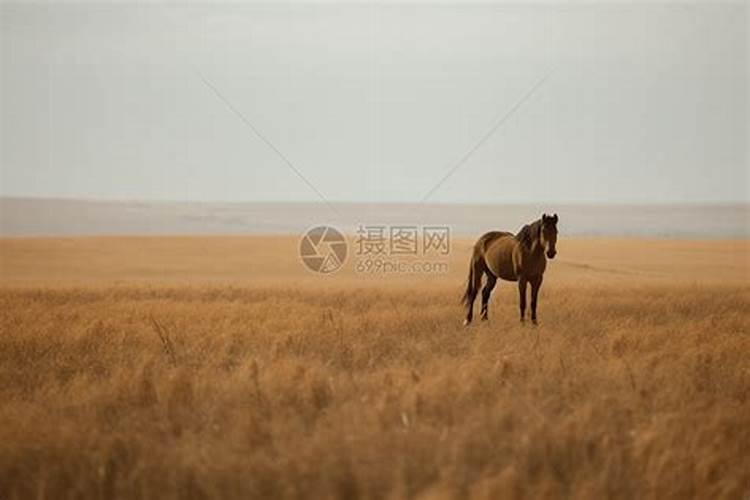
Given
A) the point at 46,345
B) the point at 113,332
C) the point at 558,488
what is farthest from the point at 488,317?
the point at 558,488

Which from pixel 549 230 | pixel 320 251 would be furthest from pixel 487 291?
pixel 320 251

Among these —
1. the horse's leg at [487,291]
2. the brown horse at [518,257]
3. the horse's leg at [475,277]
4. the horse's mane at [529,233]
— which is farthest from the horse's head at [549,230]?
the horse's leg at [475,277]

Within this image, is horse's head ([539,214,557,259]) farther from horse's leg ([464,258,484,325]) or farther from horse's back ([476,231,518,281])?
horse's leg ([464,258,484,325])

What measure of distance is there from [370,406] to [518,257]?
7992 mm

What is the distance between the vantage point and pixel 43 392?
29.6ft

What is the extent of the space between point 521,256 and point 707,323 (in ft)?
10.7

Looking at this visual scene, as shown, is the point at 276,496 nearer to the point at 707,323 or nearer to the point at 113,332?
the point at 113,332

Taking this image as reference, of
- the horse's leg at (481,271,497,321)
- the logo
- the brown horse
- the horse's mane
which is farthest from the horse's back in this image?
the logo

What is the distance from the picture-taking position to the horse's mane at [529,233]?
14250mm

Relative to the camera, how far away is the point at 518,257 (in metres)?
15.1

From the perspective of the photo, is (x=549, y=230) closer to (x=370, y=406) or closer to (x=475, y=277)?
(x=475, y=277)

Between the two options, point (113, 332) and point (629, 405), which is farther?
point (113, 332)

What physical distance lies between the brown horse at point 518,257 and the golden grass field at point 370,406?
0.70 meters

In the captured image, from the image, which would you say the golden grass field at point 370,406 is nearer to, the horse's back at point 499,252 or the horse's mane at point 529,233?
the horse's back at point 499,252
